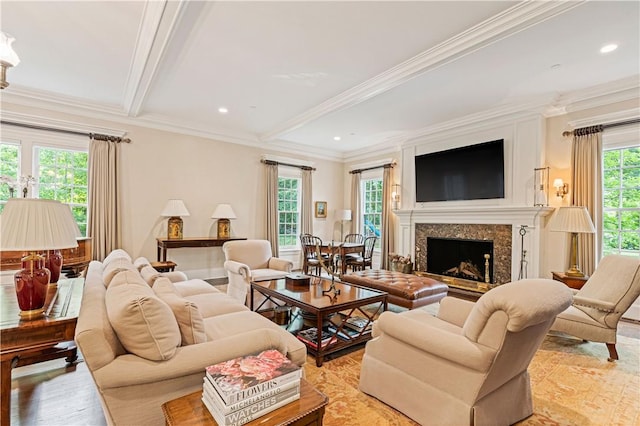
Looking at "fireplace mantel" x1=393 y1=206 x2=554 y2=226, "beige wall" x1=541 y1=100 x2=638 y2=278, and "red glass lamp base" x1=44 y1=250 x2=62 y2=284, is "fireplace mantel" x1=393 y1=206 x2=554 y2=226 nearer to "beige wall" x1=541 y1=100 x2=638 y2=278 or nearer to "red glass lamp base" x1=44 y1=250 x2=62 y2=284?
"beige wall" x1=541 y1=100 x2=638 y2=278

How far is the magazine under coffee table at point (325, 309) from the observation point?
8.66 ft

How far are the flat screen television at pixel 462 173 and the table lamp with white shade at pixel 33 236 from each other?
17.1 ft

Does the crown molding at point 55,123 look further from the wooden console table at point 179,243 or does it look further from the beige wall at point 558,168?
the beige wall at point 558,168

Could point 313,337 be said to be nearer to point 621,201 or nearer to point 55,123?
point 621,201

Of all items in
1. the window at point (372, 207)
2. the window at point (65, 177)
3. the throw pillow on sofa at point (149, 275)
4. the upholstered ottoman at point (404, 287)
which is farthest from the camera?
the window at point (372, 207)

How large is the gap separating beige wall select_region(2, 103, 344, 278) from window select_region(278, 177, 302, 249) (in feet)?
1.20

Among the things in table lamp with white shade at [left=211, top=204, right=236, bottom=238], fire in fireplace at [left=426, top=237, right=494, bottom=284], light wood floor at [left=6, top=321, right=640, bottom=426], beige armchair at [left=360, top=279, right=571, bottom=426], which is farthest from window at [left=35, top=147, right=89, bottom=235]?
fire in fireplace at [left=426, top=237, right=494, bottom=284]

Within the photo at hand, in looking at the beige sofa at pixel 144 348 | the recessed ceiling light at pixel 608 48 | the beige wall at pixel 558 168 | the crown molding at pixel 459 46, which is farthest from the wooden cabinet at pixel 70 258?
the beige wall at pixel 558 168

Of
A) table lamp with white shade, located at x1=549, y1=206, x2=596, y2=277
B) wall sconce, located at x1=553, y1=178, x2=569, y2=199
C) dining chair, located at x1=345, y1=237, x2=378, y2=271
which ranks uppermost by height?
wall sconce, located at x1=553, y1=178, x2=569, y2=199

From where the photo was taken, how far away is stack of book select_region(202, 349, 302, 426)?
109 centimetres

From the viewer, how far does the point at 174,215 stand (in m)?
5.10

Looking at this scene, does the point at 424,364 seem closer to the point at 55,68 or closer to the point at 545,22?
the point at 545,22

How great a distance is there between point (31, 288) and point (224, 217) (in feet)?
13.6

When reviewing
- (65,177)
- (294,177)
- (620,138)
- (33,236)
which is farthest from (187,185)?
(620,138)
